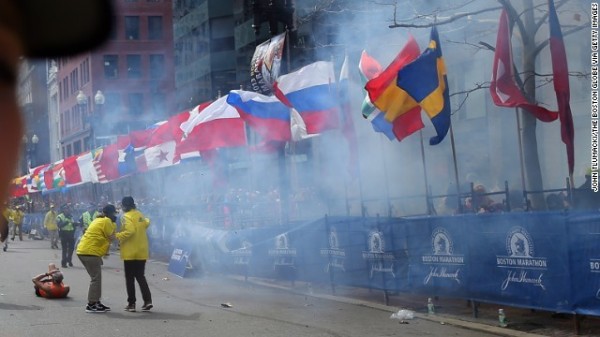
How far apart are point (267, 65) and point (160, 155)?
741cm

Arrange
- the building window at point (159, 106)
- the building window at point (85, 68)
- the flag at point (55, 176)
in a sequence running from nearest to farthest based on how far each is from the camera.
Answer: the building window at point (85, 68), the building window at point (159, 106), the flag at point (55, 176)

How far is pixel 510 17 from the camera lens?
34.2ft

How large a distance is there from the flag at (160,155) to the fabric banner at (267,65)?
5827 millimetres

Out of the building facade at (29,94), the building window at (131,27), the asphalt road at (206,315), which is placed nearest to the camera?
the building facade at (29,94)

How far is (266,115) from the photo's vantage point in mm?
15570

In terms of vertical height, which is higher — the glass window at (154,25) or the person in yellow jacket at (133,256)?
the glass window at (154,25)

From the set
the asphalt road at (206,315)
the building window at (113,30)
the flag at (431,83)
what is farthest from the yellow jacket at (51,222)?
the building window at (113,30)

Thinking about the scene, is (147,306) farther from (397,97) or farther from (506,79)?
(506,79)

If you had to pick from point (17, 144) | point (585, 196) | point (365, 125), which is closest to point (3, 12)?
point (17, 144)

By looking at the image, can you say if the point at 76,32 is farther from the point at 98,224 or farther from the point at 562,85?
the point at 98,224

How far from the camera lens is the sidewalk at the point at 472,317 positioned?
8627 mm

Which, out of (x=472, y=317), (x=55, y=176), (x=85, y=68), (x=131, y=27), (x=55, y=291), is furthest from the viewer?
(x=55, y=176)

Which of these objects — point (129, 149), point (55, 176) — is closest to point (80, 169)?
point (55, 176)

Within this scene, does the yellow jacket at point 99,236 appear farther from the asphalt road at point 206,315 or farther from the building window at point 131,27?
the building window at point 131,27
